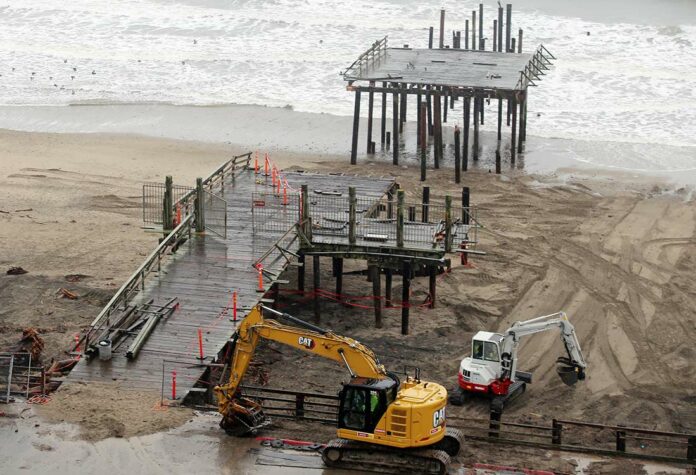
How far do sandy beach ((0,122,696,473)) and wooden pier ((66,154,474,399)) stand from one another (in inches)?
61.5

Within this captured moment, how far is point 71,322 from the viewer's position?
38.5 m

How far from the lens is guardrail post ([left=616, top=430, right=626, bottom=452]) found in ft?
101

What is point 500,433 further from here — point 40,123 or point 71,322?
point 40,123

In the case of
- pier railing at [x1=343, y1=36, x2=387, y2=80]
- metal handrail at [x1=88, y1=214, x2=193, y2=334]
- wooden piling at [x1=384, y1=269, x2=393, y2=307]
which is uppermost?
pier railing at [x1=343, y1=36, x2=387, y2=80]

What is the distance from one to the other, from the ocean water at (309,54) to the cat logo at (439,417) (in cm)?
3006

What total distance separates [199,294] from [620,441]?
11.7 metres

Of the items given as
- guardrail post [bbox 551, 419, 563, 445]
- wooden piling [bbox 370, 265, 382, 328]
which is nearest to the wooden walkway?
wooden piling [bbox 370, 265, 382, 328]

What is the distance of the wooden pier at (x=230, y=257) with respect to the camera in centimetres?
3350

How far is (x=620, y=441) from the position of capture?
30.8 metres

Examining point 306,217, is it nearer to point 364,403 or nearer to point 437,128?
point 364,403

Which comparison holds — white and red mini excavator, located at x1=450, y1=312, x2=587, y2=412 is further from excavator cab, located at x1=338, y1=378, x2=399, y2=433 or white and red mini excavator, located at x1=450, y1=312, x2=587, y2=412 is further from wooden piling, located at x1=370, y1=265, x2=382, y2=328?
wooden piling, located at x1=370, y1=265, x2=382, y2=328

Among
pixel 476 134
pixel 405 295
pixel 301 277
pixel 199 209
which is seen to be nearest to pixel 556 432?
pixel 405 295

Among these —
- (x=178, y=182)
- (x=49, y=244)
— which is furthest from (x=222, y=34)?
(x=49, y=244)

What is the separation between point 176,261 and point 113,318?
12.7 ft
